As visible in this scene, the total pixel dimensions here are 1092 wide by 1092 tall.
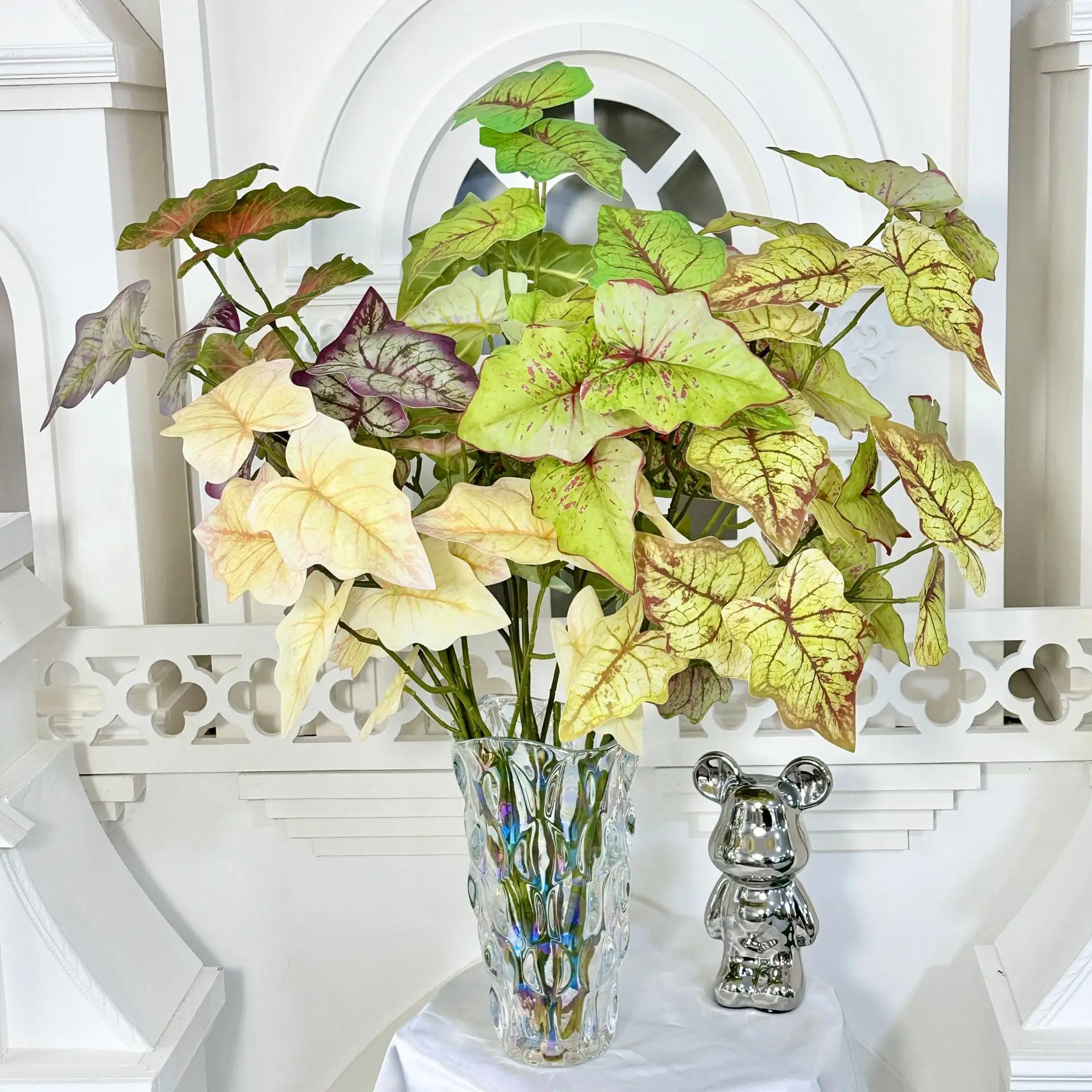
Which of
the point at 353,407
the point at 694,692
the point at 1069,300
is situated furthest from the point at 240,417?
the point at 1069,300

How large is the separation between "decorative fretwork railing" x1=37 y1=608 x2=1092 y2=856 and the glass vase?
0.25 meters

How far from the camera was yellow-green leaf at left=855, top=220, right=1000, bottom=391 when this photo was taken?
0.76 meters

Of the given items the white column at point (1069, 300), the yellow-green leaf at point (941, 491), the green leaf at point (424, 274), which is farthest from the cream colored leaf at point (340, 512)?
the white column at point (1069, 300)

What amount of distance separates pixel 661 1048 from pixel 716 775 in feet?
0.73

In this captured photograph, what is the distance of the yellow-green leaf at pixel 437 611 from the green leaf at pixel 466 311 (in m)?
0.19

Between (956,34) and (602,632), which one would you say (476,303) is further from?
(956,34)

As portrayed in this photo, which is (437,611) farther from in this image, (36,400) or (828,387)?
(36,400)

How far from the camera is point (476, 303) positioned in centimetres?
91

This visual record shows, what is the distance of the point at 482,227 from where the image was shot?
0.83 metres

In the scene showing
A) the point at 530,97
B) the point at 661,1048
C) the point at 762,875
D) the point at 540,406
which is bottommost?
the point at 661,1048

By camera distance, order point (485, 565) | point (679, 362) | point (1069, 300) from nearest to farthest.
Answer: point (679, 362) < point (485, 565) < point (1069, 300)

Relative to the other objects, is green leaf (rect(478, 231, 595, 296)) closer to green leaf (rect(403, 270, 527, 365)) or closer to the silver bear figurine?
green leaf (rect(403, 270, 527, 365))

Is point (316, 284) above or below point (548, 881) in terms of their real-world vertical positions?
above

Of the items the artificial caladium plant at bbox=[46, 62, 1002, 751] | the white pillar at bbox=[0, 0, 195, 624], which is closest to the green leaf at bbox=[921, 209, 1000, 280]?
the artificial caladium plant at bbox=[46, 62, 1002, 751]
